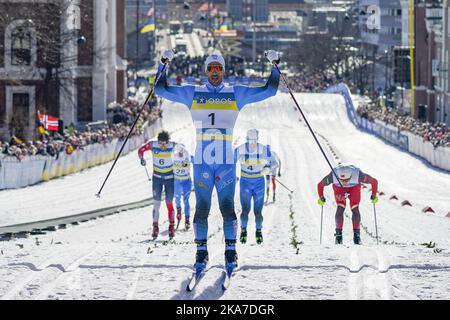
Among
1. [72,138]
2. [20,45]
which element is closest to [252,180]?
[72,138]

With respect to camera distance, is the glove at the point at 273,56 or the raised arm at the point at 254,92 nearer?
the raised arm at the point at 254,92

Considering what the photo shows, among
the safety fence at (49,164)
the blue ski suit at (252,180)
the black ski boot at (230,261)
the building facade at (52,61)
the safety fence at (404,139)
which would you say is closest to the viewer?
the black ski boot at (230,261)

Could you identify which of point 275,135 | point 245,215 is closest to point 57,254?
point 245,215

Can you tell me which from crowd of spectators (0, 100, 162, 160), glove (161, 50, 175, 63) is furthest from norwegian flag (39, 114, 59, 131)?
glove (161, 50, 175, 63)

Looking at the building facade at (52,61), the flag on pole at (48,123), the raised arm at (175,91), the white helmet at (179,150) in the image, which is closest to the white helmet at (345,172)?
the white helmet at (179,150)

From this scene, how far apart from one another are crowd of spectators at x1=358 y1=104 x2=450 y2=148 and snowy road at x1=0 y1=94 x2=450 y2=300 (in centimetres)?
125

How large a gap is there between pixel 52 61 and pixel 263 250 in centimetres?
4126

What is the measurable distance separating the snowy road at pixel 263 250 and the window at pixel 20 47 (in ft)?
27.0

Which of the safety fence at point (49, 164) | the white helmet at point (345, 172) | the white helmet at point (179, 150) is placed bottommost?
the safety fence at point (49, 164)

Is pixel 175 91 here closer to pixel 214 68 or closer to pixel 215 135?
pixel 214 68

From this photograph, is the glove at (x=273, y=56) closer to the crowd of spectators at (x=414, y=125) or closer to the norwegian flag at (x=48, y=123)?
the norwegian flag at (x=48, y=123)

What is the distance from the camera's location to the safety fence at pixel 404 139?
144 ft
